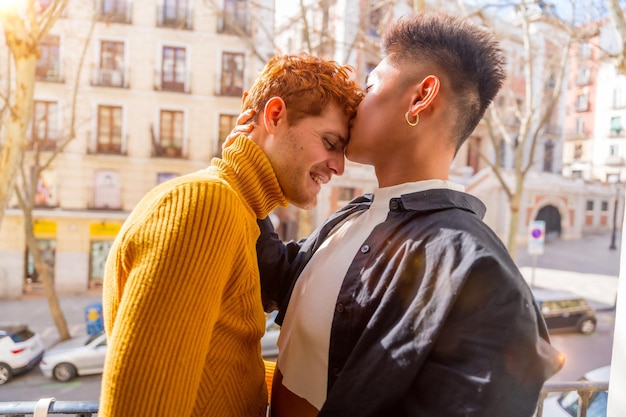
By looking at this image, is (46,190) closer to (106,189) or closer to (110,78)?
(106,189)

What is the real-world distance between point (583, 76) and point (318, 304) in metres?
9.14

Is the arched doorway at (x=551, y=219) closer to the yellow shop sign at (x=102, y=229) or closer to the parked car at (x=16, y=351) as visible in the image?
the yellow shop sign at (x=102, y=229)

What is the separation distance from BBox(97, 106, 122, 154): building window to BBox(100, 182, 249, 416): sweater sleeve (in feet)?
34.8

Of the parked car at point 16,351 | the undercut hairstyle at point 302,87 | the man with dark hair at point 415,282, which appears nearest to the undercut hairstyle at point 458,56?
the man with dark hair at point 415,282

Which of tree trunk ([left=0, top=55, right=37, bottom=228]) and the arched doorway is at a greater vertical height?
tree trunk ([left=0, top=55, right=37, bottom=228])

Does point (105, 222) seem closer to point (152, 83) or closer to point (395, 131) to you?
point (152, 83)

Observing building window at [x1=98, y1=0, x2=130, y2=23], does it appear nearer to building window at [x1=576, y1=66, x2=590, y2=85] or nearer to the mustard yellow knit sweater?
building window at [x1=576, y1=66, x2=590, y2=85]

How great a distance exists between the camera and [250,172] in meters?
1.03

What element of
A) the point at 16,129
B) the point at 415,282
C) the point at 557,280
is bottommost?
the point at 557,280

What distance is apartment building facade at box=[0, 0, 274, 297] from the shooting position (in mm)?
10023

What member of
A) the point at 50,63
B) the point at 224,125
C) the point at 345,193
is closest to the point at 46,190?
the point at 50,63

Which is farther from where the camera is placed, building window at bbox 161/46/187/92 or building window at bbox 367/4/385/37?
building window at bbox 161/46/187/92

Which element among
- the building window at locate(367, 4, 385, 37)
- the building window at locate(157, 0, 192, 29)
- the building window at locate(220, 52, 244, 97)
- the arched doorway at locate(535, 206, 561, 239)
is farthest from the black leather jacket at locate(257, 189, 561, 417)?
the arched doorway at locate(535, 206, 561, 239)

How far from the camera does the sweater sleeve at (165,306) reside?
0.72 meters
